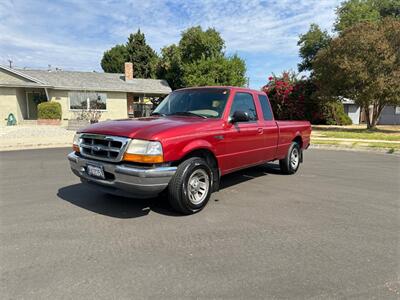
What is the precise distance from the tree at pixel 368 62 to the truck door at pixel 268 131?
15166 millimetres

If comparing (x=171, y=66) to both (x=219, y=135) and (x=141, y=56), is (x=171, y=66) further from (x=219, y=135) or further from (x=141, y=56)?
(x=219, y=135)

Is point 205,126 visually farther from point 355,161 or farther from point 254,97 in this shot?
point 355,161

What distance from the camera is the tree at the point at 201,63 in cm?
3353

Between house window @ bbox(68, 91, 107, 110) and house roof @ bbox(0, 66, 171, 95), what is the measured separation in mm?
613

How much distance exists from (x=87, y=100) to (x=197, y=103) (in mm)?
24209

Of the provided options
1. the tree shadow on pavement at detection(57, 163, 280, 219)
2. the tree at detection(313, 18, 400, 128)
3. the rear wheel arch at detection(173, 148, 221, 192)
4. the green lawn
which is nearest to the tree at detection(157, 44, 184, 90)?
the tree at detection(313, 18, 400, 128)

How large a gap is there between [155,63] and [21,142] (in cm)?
3420

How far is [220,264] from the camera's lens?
3.40m

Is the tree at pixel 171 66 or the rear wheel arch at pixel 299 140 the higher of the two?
the tree at pixel 171 66

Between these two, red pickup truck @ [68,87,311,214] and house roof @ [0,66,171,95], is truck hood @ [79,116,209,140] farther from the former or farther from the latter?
house roof @ [0,66,171,95]

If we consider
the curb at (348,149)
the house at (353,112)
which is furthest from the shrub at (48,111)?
the house at (353,112)

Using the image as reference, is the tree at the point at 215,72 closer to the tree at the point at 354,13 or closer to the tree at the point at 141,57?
the tree at the point at 354,13

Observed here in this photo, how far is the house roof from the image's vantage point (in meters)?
25.7

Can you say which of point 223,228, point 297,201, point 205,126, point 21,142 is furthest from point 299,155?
point 21,142
